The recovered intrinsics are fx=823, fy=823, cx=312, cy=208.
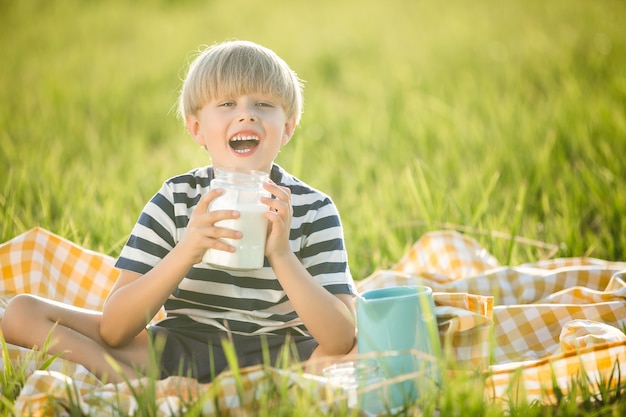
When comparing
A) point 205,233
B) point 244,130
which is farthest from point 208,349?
point 244,130

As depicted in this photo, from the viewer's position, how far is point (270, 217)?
158cm

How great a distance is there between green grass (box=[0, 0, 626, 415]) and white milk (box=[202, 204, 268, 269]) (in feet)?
3.39

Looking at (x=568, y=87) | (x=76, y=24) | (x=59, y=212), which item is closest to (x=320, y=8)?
(x=76, y=24)

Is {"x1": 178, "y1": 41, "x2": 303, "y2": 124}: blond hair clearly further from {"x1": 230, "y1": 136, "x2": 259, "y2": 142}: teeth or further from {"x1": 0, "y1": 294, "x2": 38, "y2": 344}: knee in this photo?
{"x1": 0, "y1": 294, "x2": 38, "y2": 344}: knee

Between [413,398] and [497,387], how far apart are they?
19 cm

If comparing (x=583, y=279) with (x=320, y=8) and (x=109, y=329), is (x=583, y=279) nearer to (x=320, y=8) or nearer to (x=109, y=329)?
(x=109, y=329)

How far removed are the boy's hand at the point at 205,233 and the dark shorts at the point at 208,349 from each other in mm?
292

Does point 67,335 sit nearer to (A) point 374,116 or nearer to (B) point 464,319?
(B) point 464,319

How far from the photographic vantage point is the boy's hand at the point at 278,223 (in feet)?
5.30

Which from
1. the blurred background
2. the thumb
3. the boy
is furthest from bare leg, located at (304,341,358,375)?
the blurred background

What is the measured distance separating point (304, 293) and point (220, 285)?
254 millimetres

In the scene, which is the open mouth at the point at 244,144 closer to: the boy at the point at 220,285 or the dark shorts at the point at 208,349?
the boy at the point at 220,285

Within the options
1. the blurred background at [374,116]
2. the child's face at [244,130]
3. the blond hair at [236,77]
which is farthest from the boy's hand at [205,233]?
the blurred background at [374,116]

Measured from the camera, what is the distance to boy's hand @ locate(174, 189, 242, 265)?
1542 millimetres
